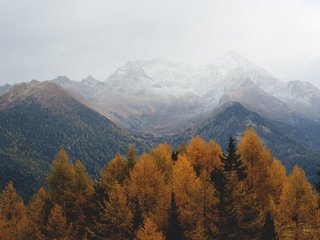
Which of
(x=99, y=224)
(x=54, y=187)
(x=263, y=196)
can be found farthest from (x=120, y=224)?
(x=263, y=196)

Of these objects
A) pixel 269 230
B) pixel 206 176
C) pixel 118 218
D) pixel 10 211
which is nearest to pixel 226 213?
pixel 269 230

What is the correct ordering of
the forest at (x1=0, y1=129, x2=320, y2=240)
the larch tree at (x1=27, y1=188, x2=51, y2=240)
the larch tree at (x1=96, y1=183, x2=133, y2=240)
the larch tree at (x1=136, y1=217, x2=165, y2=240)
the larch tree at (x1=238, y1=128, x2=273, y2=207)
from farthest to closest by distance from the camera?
the larch tree at (x1=27, y1=188, x2=51, y2=240)
the larch tree at (x1=238, y1=128, x2=273, y2=207)
the larch tree at (x1=96, y1=183, x2=133, y2=240)
the forest at (x1=0, y1=129, x2=320, y2=240)
the larch tree at (x1=136, y1=217, x2=165, y2=240)

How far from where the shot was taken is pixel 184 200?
210 ft

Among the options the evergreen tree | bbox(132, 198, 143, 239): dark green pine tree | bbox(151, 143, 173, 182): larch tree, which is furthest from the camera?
bbox(151, 143, 173, 182): larch tree

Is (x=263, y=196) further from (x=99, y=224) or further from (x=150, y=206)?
(x=99, y=224)

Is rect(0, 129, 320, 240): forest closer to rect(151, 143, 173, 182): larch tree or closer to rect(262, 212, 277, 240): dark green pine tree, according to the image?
rect(262, 212, 277, 240): dark green pine tree

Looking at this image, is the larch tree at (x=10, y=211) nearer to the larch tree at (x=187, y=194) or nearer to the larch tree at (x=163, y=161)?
the larch tree at (x=163, y=161)

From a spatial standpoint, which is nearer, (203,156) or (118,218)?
(118,218)

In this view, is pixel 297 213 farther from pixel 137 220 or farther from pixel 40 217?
pixel 40 217

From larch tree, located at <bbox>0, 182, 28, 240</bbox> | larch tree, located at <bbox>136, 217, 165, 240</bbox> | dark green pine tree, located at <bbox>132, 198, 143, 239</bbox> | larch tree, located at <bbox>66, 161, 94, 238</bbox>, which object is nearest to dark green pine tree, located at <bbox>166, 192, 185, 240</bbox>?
Answer: larch tree, located at <bbox>136, 217, 165, 240</bbox>

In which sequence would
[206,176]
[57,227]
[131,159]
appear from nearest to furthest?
[206,176] → [57,227] → [131,159]

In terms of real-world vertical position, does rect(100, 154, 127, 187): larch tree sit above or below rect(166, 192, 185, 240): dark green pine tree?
above

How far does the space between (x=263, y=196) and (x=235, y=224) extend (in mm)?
14212

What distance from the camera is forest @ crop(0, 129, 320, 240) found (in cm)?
5807
